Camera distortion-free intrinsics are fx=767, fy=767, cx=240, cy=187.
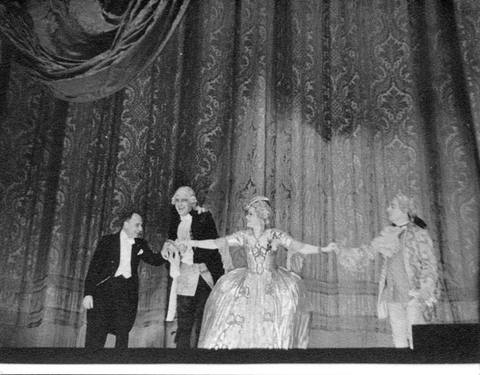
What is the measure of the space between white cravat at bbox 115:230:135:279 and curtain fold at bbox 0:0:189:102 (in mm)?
1385

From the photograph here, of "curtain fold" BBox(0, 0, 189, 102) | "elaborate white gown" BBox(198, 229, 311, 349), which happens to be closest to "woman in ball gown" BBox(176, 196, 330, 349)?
"elaborate white gown" BBox(198, 229, 311, 349)

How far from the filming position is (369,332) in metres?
5.90

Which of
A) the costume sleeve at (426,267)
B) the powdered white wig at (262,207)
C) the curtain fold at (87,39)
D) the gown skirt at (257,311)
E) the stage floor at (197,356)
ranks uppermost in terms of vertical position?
the curtain fold at (87,39)

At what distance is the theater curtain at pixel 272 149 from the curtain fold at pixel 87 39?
0.39 ft

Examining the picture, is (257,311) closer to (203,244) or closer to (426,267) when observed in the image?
(203,244)

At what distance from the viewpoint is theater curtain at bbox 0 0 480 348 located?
20.1 ft

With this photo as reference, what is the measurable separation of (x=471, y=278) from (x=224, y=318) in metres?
1.96

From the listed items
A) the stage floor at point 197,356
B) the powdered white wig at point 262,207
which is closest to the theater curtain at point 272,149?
the powdered white wig at point 262,207

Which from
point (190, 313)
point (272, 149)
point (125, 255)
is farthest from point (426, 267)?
point (125, 255)

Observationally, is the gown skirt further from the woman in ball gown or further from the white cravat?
the white cravat

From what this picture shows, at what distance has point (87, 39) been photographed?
7078 millimetres

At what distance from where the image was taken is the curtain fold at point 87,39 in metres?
6.92

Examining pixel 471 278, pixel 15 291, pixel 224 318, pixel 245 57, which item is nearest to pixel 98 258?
pixel 15 291

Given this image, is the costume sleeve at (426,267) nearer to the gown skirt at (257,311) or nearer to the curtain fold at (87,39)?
the gown skirt at (257,311)
